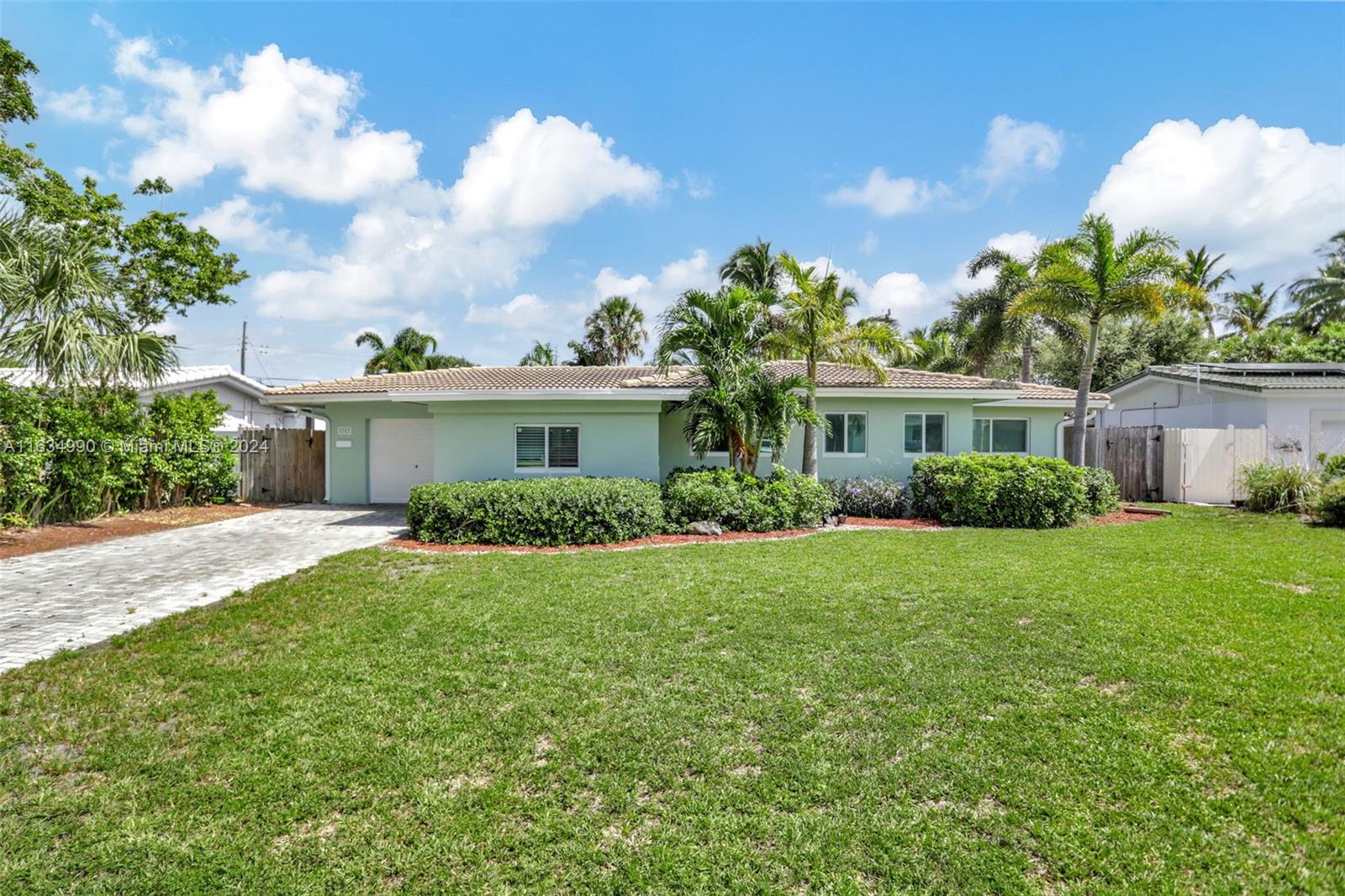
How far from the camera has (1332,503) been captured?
39.5ft

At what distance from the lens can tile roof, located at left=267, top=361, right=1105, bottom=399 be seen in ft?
46.2

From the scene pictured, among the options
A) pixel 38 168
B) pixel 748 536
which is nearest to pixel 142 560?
pixel 748 536

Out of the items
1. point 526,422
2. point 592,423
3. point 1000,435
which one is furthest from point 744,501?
point 1000,435

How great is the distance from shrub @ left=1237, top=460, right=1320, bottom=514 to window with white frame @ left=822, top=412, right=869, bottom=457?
8905 millimetres

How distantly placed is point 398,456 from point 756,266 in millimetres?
15184

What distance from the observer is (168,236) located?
2098cm

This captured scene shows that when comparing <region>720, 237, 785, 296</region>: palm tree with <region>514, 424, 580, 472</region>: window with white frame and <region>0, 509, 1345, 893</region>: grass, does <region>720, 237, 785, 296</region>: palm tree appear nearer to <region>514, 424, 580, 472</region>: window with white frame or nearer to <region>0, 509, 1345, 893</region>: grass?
<region>514, 424, 580, 472</region>: window with white frame

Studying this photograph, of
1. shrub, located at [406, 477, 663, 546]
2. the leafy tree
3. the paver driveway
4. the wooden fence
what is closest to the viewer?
the paver driveway

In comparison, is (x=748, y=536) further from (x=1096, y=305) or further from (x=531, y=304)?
(x=531, y=304)

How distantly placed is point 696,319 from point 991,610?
8504 mm

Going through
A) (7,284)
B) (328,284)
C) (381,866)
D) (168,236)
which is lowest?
(381,866)

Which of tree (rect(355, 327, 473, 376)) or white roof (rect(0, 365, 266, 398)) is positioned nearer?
white roof (rect(0, 365, 266, 398))

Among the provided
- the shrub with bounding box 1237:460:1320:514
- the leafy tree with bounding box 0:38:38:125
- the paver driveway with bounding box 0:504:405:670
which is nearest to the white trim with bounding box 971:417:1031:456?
the shrub with bounding box 1237:460:1320:514

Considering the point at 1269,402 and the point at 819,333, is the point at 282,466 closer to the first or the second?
the point at 819,333
